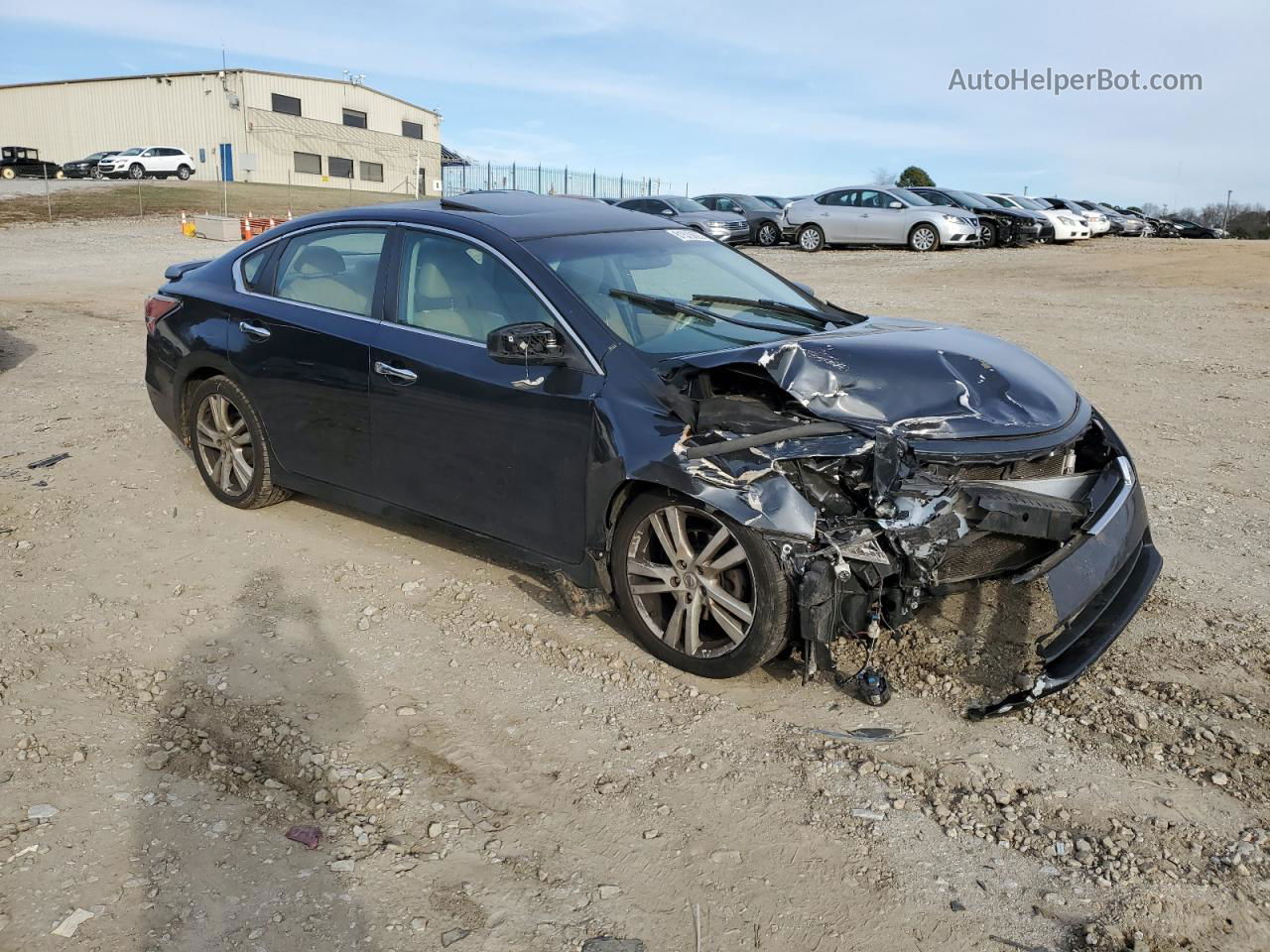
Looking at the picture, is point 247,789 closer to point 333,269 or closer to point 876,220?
point 333,269

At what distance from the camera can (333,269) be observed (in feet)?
17.5

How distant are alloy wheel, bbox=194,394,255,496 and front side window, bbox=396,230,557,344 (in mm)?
1445

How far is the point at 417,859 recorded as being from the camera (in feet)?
10.2

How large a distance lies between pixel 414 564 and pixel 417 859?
236 centimetres

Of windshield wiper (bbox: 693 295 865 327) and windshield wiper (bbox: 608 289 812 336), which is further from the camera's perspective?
windshield wiper (bbox: 693 295 865 327)

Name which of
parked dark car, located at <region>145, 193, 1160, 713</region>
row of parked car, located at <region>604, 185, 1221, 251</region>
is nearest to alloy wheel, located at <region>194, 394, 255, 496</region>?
parked dark car, located at <region>145, 193, 1160, 713</region>

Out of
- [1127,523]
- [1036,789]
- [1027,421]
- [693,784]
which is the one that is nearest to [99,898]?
[693,784]

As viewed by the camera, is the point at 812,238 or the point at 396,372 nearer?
the point at 396,372

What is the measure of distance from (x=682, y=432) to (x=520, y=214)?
169cm

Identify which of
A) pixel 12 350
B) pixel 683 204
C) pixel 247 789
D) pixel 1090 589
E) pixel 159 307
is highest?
pixel 683 204

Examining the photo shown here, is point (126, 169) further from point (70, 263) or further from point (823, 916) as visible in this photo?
point (823, 916)

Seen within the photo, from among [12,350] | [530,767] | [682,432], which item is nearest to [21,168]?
[12,350]

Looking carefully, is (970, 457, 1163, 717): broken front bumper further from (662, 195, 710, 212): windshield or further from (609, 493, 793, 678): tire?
(662, 195, 710, 212): windshield

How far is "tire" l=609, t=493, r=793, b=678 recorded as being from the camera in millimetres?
3816
